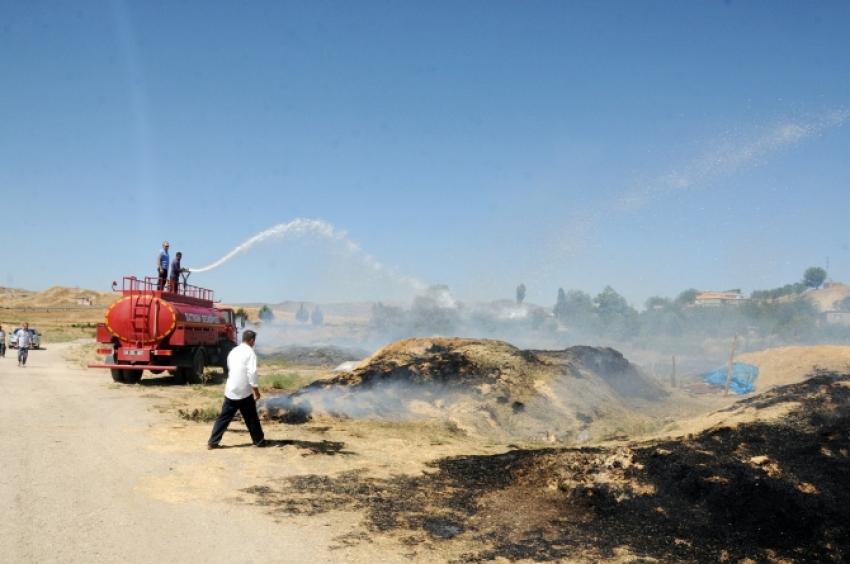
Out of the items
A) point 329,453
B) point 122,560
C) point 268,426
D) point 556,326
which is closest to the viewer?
point 122,560

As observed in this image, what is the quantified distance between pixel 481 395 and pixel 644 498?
709 centimetres

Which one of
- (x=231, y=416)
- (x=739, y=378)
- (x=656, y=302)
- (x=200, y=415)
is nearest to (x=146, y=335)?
(x=200, y=415)

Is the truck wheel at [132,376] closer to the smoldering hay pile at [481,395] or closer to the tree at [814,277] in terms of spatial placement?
the smoldering hay pile at [481,395]

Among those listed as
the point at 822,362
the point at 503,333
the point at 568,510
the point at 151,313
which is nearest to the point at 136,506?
the point at 568,510

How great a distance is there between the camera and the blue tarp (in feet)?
81.6

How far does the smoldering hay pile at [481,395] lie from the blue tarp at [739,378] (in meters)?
9.91

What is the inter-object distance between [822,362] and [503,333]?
26145 mm

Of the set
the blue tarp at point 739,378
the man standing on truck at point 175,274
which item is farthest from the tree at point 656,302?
the man standing on truck at point 175,274

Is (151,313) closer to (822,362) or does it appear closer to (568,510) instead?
(568,510)

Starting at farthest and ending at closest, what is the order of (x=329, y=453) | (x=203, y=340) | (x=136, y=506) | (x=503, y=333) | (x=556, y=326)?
(x=556, y=326), (x=503, y=333), (x=203, y=340), (x=329, y=453), (x=136, y=506)

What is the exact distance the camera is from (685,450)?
7.92 m

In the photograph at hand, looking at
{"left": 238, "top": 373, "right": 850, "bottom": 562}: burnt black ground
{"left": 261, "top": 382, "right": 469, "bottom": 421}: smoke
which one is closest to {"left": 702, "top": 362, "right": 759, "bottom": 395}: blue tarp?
{"left": 261, "top": 382, "right": 469, "bottom": 421}: smoke

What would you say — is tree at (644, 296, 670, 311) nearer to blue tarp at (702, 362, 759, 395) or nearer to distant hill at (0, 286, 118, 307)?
blue tarp at (702, 362, 759, 395)

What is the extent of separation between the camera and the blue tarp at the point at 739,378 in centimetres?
2488
